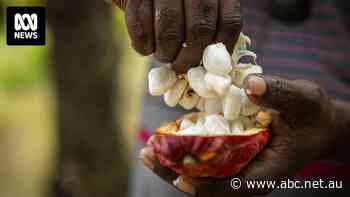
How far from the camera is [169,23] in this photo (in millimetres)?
443

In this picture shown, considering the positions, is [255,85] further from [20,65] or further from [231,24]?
[20,65]

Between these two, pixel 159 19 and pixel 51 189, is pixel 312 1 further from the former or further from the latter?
pixel 51 189

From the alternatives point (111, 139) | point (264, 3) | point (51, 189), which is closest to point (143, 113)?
point (264, 3)

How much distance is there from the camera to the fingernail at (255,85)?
17.7 inches

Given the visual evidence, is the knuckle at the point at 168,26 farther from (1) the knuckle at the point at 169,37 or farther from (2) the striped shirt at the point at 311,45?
(2) the striped shirt at the point at 311,45

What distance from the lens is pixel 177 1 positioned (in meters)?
0.45

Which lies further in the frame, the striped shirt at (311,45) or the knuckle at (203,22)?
the striped shirt at (311,45)

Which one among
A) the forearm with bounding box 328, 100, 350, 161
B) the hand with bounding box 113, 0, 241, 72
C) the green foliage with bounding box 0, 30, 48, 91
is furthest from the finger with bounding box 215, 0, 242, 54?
the green foliage with bounding box 0, 30, 48, 91

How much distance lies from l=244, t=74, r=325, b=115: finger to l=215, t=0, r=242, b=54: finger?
0.03m

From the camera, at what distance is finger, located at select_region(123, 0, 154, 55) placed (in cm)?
45

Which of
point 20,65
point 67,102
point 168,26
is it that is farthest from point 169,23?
point 67,102

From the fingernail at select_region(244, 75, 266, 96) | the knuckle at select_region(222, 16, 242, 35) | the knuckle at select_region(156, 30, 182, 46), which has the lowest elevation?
the fingernail at select_region(244, 75, 266, 96)

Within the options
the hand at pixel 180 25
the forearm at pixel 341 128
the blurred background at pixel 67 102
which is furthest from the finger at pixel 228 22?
the blurred background at pixel 67 102

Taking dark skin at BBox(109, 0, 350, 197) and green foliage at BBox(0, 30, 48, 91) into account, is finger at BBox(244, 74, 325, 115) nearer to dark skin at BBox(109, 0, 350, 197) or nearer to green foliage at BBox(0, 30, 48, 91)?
dark skin at BBox(109, 0, 350, 197)
